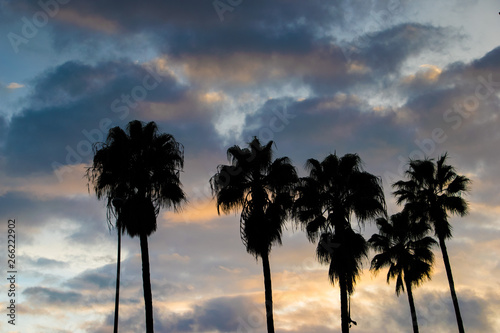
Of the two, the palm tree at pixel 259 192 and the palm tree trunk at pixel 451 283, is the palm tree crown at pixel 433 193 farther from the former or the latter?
the palm tree at pixel 259 192

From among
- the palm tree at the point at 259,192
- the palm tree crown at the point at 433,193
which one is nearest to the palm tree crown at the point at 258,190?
the palm tree at the point at 259,192

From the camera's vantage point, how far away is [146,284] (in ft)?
86.3

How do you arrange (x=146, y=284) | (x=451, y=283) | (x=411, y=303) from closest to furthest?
(x=146, y=284) → (x=451, y=283) → (x=411, y=303)

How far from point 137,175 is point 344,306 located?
1415cm

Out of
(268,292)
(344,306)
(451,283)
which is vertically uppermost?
(451,283)

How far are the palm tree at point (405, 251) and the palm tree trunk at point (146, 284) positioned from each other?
2221cm

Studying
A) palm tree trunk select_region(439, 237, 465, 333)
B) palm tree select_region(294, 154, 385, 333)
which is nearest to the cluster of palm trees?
palm tree select_region(294, 154, 385, 333)

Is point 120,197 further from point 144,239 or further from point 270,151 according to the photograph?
point 270,151

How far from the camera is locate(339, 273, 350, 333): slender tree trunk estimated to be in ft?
92.6

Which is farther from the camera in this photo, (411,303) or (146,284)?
(411,303)

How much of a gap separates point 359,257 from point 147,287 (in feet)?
41.2

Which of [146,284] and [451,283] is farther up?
[451,283]

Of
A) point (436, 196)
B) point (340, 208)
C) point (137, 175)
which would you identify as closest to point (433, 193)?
point (436, 196)

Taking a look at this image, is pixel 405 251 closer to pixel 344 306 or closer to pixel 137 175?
pixel 344 306
